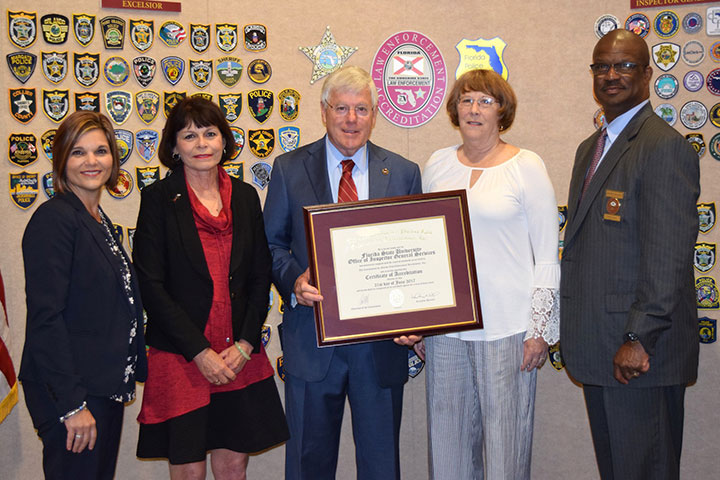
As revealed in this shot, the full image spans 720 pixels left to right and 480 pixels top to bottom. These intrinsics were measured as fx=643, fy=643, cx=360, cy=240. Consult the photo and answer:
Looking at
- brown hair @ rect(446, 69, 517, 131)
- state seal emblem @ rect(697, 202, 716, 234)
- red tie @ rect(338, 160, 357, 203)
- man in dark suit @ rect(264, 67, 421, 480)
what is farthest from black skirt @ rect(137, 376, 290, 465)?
state seal emblem @ rect(697, 202, 716, 234)

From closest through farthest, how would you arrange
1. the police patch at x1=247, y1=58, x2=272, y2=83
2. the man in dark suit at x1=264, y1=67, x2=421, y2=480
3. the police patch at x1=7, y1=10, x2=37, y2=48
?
the man in dark suit at x1=264, y1=67, x2=421, y2=480 → the police patch at x1=7, y1=10, x2=37, y2=48 → the police patch at x1=247, y1=58, x2=272, y2=83

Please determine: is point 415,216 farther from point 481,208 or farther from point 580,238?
point 580,238

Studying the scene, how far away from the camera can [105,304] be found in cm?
261

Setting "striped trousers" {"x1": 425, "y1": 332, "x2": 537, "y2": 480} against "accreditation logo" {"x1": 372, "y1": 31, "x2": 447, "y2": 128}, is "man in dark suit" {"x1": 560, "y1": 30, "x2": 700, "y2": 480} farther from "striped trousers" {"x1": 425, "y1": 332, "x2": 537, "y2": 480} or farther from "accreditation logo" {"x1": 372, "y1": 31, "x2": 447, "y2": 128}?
"accreditation logo" {"x1": 372, "y1": 31, "x2": 447, "y2": 128}

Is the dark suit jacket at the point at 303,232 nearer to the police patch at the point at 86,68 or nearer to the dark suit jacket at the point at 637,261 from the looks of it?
the dark suit jacket at the point at 637,261

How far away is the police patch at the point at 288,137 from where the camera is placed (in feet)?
13.0

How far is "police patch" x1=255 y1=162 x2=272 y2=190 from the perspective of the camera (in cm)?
397

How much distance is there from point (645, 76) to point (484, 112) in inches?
29.7

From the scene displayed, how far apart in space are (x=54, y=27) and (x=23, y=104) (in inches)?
18.3

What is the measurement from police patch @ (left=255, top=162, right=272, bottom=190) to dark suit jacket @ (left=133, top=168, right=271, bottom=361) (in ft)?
3.16

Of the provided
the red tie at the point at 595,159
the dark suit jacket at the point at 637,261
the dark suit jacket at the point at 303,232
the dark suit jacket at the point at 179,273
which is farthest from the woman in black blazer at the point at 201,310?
the red tie at the point at 595,159

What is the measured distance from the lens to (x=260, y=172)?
398 cm

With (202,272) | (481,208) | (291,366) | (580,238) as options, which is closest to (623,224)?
(580,238)

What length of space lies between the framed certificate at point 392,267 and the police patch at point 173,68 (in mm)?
1530
